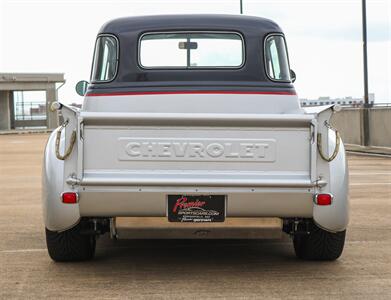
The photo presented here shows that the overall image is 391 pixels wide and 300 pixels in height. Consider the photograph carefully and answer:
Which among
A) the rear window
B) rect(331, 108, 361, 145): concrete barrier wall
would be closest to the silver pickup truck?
the rear window

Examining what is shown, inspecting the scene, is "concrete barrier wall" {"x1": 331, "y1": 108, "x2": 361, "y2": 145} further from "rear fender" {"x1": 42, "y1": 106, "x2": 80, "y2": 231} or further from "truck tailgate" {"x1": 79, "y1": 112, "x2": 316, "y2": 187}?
"rear fender" {"x1": 42, "y1": 106, "x2": 80, "y2": 231}

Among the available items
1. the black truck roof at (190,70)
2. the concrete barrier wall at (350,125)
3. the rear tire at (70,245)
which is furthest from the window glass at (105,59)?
the concrete barrier wall at (350,125)

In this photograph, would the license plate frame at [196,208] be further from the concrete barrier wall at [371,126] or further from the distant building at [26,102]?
the distant building at [26,102]

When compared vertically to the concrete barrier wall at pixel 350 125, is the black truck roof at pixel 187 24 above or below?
above

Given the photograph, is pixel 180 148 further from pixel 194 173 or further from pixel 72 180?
pixel 72 180

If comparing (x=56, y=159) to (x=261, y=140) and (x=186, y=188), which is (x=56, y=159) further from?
(x=261, y=140)

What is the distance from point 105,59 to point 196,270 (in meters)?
2.34

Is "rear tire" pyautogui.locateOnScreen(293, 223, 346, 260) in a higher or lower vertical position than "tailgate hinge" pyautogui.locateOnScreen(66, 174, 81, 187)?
lower

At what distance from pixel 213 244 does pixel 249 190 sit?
2.05 metres

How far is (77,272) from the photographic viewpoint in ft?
21.2

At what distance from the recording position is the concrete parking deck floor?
5816mm

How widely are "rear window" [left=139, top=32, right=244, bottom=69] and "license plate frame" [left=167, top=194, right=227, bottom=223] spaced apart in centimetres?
196

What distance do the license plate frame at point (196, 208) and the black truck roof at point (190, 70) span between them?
160cm

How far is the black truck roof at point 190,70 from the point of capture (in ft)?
24.0
